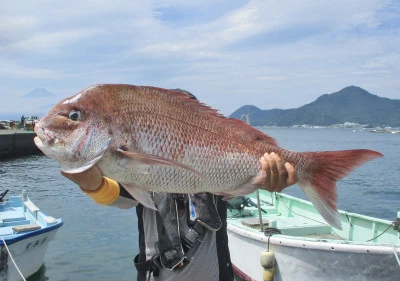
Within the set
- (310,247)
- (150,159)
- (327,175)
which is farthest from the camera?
(310,247)

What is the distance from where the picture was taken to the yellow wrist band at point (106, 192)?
2.86 metres

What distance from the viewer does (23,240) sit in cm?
926

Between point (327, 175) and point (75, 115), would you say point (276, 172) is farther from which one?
point (75, 115)

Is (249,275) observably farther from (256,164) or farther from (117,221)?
(117,221)

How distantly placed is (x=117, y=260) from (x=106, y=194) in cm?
1086

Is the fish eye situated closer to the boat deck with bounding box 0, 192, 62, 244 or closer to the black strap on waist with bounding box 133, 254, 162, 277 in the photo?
the black strap on waist with bounding box 133, 254, 162, 277

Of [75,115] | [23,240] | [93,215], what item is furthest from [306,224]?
[93,215]

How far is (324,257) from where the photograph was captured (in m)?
7.74

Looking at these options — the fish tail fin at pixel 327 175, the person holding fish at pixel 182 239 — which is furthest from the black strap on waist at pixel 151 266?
the fish tail fin at pixel 327 175

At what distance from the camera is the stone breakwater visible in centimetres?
4201

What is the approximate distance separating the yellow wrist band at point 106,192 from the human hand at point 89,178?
0.15 ft

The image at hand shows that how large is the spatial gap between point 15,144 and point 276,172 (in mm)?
45336

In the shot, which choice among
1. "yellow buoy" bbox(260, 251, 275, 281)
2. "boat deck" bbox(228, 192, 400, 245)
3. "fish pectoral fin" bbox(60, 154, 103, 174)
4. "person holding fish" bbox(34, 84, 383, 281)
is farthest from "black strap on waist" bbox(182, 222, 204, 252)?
"yellow buoy" bbox(260, 251, 275, 281)

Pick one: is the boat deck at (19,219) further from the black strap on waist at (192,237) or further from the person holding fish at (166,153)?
the person holding fish at (166,153)
